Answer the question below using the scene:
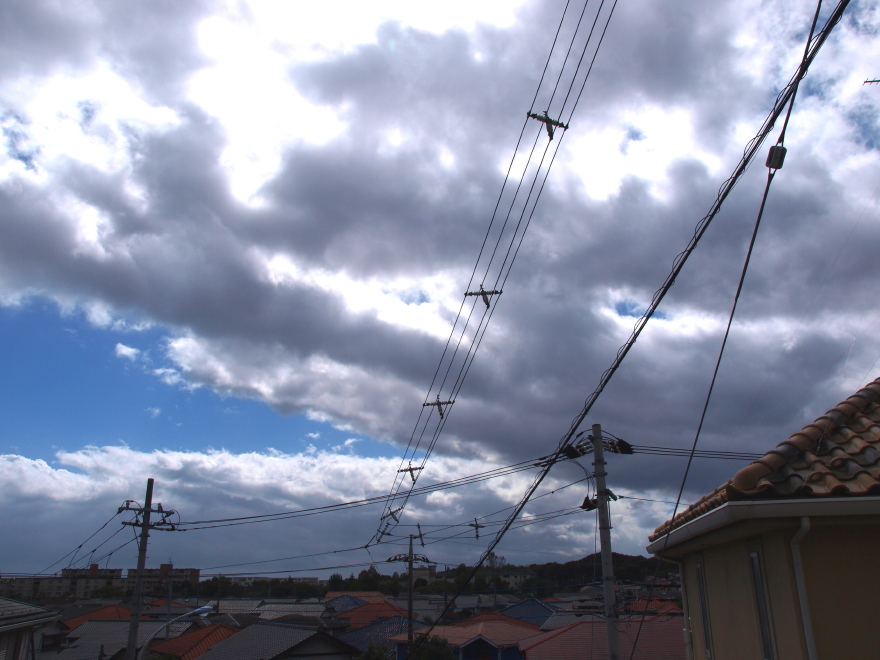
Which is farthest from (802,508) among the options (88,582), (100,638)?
(88,582)

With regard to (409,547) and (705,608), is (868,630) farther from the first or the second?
(409,547)

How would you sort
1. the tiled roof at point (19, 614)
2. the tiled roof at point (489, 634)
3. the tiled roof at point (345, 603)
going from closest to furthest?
the tiled roof at point (19, 614) < the tiled roof at point (489, 634) < the tiled roof at point (345, 603)

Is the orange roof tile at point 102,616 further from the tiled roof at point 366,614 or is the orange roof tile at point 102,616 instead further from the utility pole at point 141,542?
the utility pole at point 141,542

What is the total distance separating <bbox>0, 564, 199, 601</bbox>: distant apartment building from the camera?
31406mm

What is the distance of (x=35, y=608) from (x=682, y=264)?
18.9m

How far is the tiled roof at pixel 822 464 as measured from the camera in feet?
20.3

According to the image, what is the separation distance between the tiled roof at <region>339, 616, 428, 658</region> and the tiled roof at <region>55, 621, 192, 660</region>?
13254mm

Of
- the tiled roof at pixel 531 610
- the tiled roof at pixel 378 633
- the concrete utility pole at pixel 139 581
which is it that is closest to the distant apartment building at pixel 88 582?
the concrete utility pole at pixel 139 581

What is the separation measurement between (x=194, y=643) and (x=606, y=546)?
1576 inches

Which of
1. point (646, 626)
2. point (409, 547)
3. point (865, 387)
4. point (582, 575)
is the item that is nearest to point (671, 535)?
point (865, 387)

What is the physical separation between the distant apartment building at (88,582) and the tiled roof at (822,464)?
80.7 ft

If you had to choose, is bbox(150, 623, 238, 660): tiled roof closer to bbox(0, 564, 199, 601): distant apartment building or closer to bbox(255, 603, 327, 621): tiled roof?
bbox(0, 564, 199, 601): distant apartment building

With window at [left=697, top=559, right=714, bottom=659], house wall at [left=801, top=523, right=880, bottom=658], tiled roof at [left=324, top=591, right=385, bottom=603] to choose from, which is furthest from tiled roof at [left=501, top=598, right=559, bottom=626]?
house wall at [left=801, top=523, right=880, bottom=658]

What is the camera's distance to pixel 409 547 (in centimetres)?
3494
